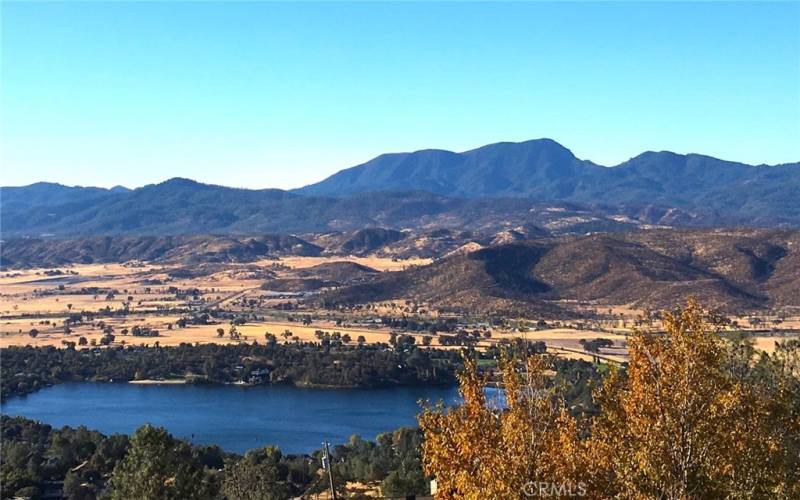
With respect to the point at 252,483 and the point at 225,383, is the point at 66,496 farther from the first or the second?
the point at 225,383

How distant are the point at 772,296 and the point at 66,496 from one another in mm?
85944

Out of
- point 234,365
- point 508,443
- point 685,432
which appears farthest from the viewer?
point 234,365

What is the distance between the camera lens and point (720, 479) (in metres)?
12.0

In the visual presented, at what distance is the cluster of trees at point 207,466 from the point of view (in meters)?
29.0

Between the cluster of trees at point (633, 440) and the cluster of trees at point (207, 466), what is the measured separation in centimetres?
983

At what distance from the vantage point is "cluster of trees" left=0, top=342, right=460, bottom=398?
217ft

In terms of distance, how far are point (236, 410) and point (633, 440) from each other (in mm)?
48043

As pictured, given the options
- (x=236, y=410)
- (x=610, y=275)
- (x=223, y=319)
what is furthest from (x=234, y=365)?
(x=610, y=275)

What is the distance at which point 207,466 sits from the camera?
3778cm

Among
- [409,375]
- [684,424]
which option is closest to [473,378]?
[684,424]
